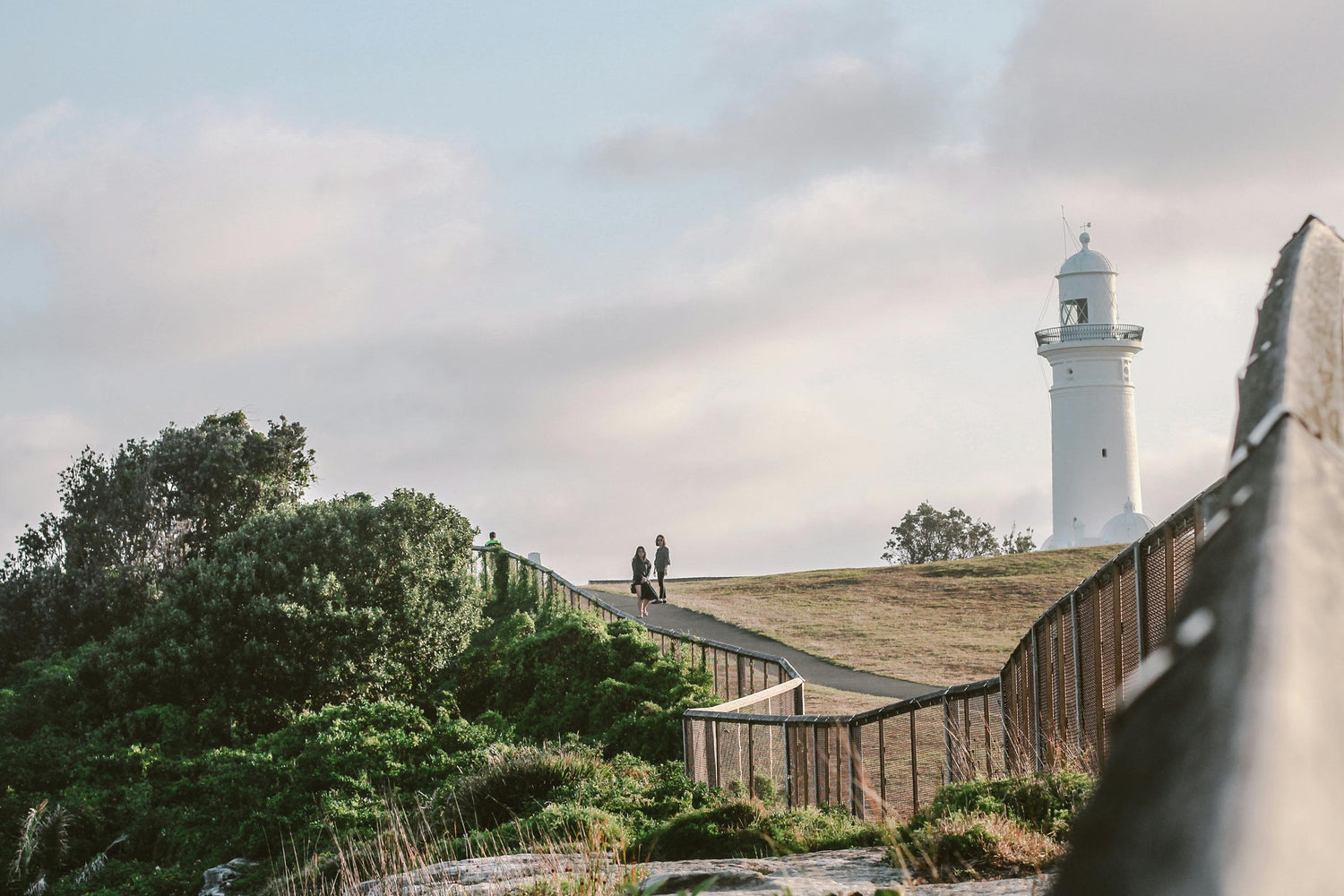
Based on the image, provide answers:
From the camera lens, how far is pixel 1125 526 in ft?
183

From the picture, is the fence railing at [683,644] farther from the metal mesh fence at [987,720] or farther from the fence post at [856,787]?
the fence post at [856,787]

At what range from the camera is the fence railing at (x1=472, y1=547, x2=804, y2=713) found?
23.4 metres

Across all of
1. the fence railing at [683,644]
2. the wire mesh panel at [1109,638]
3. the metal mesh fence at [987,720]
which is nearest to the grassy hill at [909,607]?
the fence railing at [683,644]

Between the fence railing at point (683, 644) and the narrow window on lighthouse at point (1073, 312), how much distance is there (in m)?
34.1

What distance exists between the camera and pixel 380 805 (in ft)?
64.1

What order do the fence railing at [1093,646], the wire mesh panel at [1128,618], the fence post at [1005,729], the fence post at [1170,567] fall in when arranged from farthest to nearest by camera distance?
the fence post at [1005,729] < the wire mesh panel at [1128,618] < the fence railing at [1093,646] < the fence post at [1170,567]

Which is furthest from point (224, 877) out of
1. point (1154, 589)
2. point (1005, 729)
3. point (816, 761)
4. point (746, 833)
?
point (1154, 589)

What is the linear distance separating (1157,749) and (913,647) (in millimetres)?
35280

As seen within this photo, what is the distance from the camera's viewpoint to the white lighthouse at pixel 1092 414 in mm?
58469

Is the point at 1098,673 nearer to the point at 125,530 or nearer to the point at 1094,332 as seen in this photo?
the point at 125,530

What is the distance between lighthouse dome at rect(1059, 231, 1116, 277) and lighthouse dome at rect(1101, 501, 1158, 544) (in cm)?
1156

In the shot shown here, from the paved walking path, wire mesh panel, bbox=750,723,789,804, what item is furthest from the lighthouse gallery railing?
wire mesh panel, bbox=750,723,789,804

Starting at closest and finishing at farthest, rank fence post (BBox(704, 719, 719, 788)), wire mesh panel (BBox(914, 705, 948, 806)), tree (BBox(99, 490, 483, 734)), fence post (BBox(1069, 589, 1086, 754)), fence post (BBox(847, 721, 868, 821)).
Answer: fence post (BBox(1069, 589, 1086, 754)) → fence post (BBox(847, 721, 868, 821)) → fence post (BBox(704, 719, 719, 788)) → wire mesh panel (BBox(914, 705, 948, 806)) → tree (BBox(99, 490, 483, 734))

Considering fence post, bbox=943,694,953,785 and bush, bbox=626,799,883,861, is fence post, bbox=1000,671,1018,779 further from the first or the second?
bush, bbox=626,799,883,861
